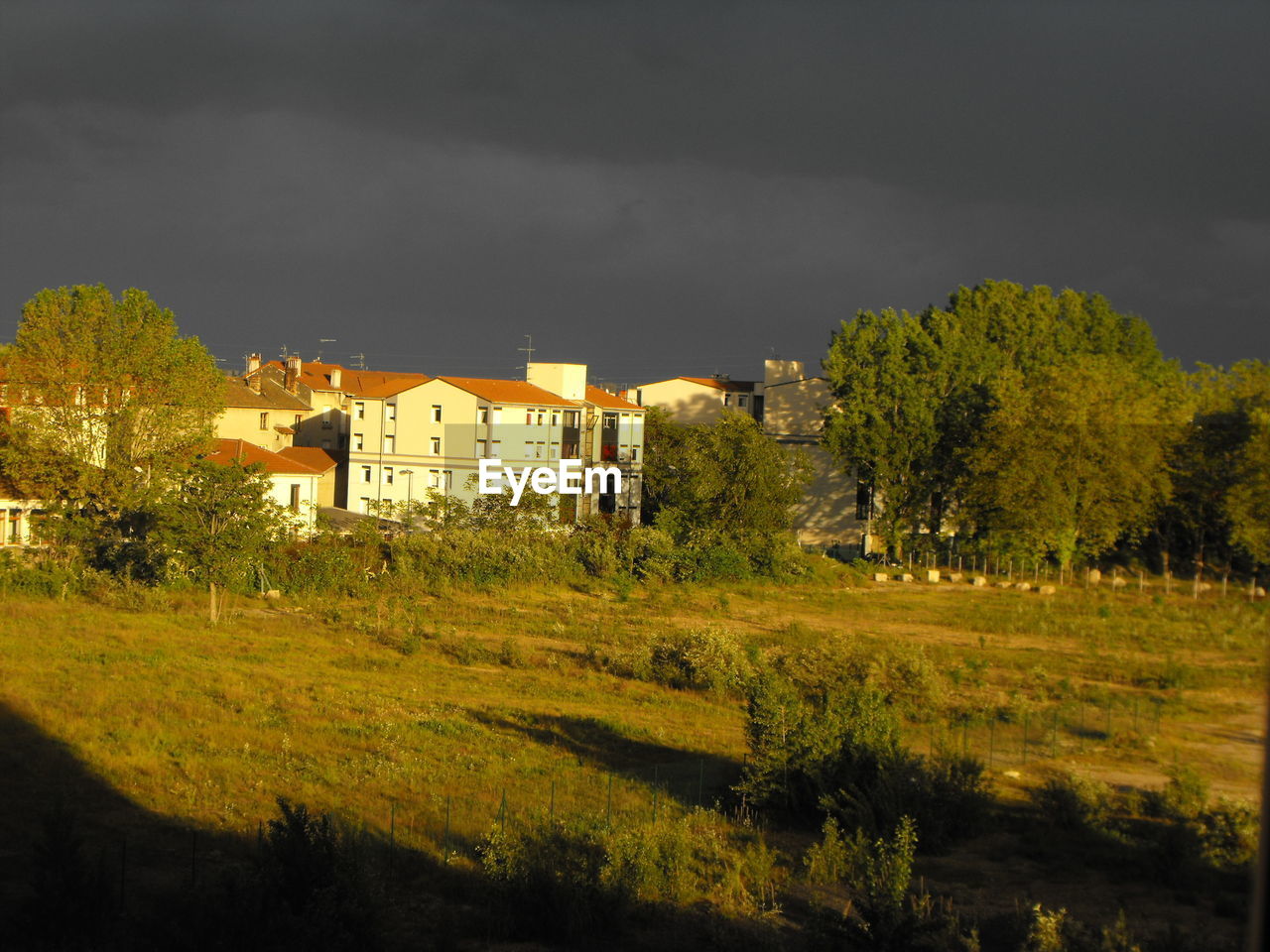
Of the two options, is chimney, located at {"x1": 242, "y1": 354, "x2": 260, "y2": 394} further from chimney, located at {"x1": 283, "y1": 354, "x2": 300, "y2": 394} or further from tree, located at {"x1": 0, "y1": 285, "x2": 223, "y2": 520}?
tree, located at {"x1": 0, "y1": 285, "x2": 223, "y2": 520}

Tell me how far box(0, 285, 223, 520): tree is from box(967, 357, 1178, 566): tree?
101 feet

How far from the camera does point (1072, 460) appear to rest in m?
37.9

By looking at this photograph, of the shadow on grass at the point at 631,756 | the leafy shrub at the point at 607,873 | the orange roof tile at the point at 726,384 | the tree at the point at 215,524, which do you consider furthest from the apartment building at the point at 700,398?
the leafy shrub at the point at 607,873

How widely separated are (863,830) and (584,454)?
41.7 metres

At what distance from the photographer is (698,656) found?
78.0 ft

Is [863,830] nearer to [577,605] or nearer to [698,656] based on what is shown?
[698,656]

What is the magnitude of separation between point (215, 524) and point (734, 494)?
72.9 feet

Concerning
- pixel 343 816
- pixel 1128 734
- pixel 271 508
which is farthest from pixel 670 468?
pixel 343 816

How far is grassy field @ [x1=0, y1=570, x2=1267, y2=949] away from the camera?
13.0 meters

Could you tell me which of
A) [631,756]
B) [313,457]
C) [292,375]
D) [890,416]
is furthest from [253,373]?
[631,756]

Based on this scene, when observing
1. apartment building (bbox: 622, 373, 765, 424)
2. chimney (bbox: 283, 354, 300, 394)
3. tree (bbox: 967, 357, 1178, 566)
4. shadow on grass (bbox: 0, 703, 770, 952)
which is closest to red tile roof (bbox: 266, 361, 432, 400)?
chimney (bbox: 283, 354, 300, 394)

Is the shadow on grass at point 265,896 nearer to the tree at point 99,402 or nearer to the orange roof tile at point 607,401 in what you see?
the tree at point 99,402

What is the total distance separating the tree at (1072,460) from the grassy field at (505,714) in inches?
147

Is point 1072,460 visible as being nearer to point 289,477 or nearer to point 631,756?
point 631,756
